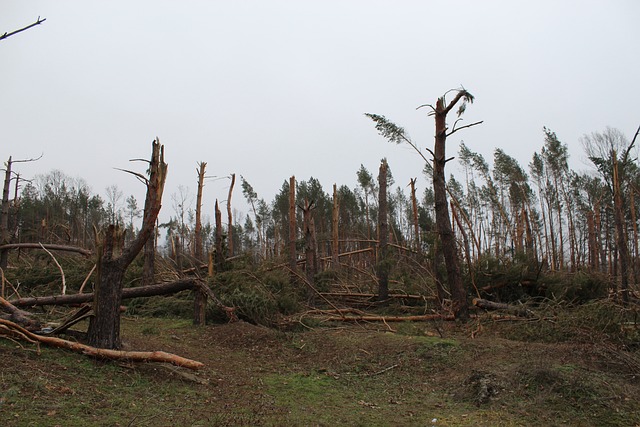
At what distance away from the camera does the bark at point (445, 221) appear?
1073 centimetres

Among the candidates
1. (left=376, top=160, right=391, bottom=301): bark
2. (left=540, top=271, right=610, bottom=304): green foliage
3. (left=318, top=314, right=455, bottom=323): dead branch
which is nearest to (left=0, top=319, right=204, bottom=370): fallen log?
(left=318, top=314, right=455, bottom=323): dead branch

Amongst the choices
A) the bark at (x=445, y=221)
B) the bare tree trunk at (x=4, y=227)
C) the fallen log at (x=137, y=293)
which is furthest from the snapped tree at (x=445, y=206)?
the bare tree trunk at (x=4, y=227)

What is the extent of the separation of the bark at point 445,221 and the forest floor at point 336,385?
226 centimetres

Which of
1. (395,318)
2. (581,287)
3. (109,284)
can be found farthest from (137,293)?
(581,287)

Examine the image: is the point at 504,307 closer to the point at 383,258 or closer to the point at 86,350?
the point at 383,258

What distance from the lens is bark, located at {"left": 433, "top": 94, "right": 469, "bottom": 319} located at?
35.2 ft

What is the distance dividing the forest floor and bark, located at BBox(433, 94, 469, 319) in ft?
7.43

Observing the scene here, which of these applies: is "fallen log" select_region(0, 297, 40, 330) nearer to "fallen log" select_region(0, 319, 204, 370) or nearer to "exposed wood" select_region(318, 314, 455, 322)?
"fallen log" select_region(0, 319, 204, 370)

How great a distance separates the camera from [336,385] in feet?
21.4

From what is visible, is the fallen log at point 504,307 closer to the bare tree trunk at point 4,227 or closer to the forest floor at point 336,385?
the forest floor at point 336,385

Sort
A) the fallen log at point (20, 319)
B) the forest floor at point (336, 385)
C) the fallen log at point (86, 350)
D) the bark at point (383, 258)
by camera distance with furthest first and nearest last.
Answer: the bark at point (383, 258), the fallen log at point (20, 319), the fallen log at point (86, 350), the forest floor at point (336, 385)

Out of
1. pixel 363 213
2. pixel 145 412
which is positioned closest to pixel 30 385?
pixel 145 412

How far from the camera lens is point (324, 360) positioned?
7879 millimetres

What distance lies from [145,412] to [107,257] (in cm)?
239
